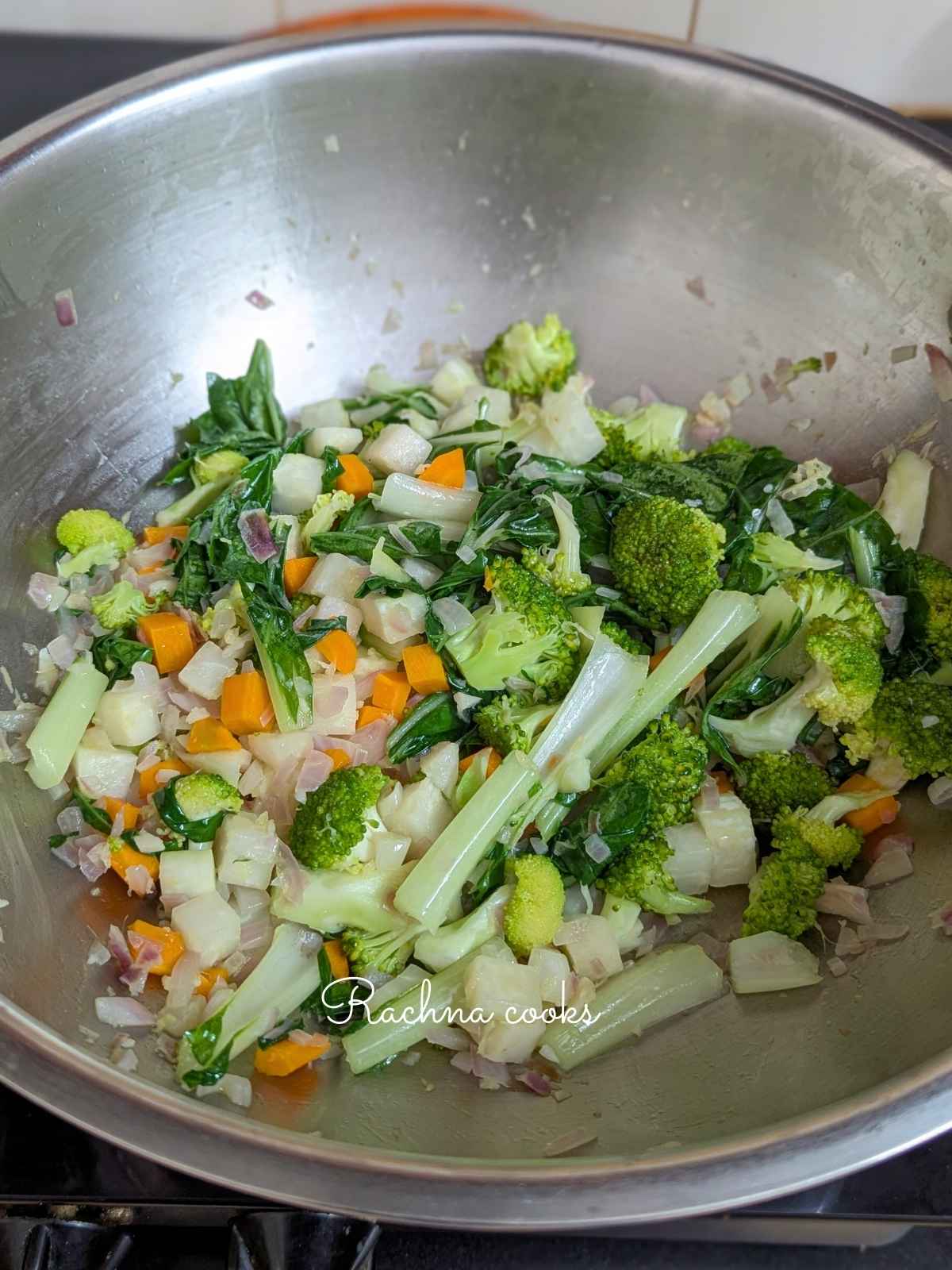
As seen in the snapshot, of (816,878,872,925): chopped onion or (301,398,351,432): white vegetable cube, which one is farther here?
(301,398,351,432): white vegetable cube

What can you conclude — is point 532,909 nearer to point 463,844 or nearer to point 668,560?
point 463,844

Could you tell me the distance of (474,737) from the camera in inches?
64.2

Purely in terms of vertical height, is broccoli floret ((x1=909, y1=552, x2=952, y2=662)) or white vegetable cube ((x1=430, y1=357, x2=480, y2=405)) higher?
white vegetable cube ((x1=430, y1=357, x2=480, y2=405))

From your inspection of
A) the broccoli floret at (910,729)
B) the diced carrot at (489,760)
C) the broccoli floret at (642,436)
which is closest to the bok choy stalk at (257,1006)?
the diced carrot at (489,760)

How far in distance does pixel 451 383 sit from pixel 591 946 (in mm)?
1141

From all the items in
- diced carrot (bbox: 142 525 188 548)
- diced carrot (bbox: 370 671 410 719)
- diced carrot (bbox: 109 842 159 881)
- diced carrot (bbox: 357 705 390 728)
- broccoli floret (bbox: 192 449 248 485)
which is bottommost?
diced carrot (bbox: 109 842 159 881)

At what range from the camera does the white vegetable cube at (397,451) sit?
181cm

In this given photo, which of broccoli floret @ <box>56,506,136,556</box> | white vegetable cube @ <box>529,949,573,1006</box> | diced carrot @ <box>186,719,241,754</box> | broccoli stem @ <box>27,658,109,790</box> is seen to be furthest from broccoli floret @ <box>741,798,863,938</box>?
broccoli floret @ <box>56,506,136,556</box>

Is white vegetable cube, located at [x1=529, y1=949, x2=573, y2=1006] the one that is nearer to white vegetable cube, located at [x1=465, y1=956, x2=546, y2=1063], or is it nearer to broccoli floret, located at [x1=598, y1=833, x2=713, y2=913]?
white vegetable cube, located at [x1=465, y1=956, x2=546, y2=1063]

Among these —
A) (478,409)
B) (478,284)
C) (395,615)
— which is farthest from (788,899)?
(478,284)

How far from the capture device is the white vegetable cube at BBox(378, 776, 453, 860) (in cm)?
152

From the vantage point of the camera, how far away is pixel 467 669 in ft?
5.22

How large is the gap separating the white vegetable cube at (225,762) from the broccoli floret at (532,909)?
1.45 ft

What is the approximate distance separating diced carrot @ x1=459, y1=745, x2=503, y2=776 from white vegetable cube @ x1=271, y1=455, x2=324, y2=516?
54 cm
